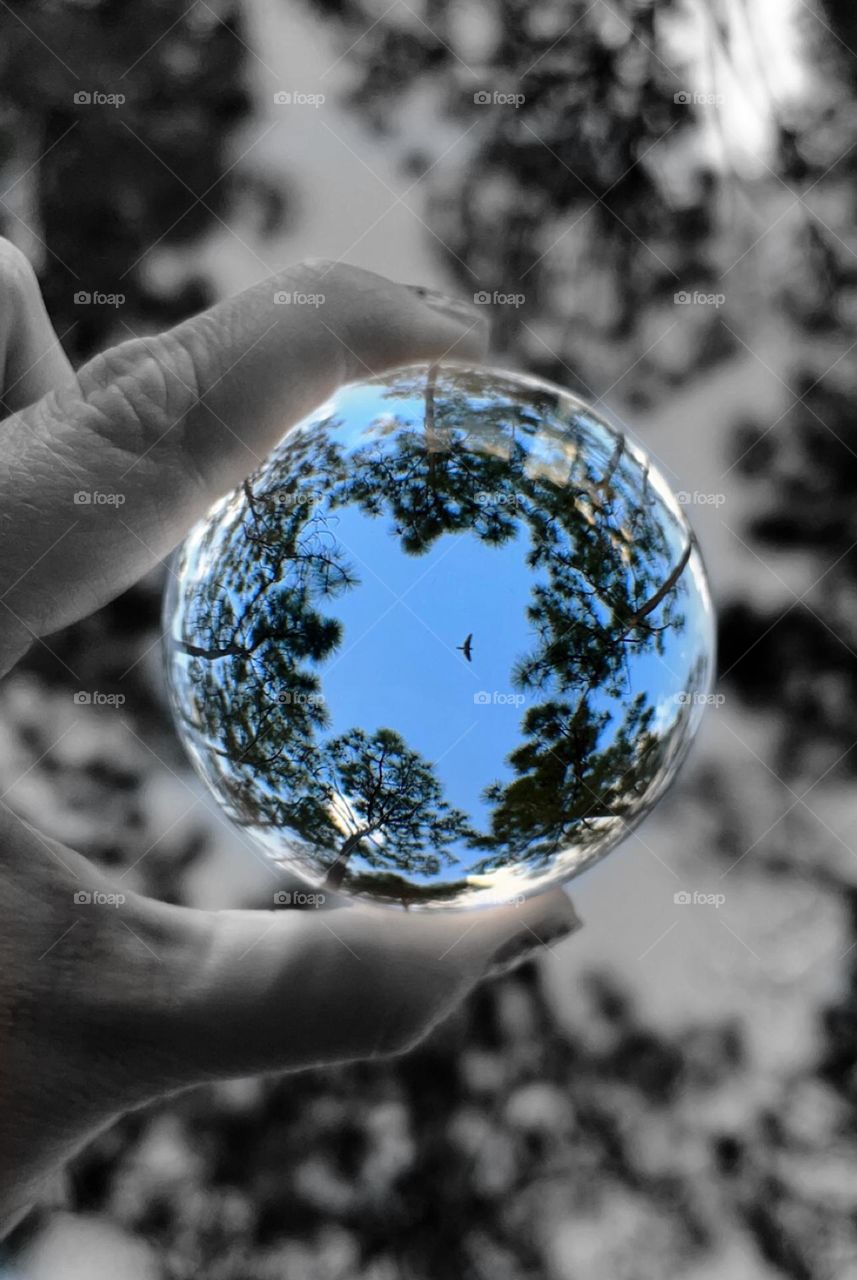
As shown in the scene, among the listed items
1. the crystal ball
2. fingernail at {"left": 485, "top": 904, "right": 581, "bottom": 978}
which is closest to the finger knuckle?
the crystal ball

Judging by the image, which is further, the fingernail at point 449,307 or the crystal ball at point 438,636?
the fingernail at point 449,307

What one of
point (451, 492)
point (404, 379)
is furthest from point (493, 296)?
point (451, 492)

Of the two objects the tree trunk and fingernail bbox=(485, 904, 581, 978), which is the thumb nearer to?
the tree trunk

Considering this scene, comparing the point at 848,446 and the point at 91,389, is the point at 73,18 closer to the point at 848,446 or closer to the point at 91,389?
the point at 91,389

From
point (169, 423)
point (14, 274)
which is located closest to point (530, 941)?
point (169, 423)

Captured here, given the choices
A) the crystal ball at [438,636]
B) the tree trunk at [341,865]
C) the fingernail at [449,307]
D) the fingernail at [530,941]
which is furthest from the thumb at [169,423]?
the fingernail at [530,941]

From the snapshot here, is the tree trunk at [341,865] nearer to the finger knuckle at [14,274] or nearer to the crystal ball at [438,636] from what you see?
the crystal ball at [438,636]
